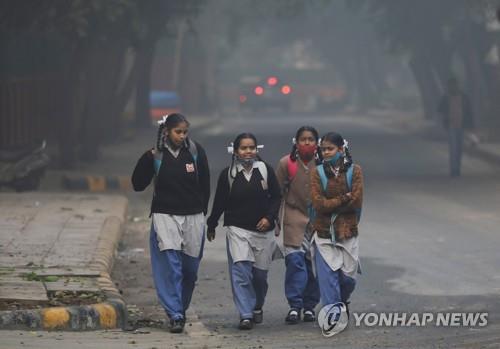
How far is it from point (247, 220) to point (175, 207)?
1.84 feet

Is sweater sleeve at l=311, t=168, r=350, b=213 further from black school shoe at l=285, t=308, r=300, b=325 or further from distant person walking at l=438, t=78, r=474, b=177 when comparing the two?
distant person walking at l=438, t=78, r=474, b=177

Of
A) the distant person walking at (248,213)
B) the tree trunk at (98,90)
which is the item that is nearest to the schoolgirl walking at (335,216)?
the distant person walking at (248,213)

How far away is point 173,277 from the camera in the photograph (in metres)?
10.5

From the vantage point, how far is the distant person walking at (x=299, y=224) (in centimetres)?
1090

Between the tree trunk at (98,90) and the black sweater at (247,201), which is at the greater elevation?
the black sweater at (247,201)

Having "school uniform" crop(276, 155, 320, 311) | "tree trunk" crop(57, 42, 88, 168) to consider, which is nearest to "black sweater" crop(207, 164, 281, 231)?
"school uniform" crop(276, 155, 320, 311)

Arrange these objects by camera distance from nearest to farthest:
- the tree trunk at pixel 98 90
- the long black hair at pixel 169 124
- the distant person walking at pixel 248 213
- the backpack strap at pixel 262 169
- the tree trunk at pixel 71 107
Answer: the long black hair at pixel 169 124 < the distant person walking at pixel 248 213 < the backpack strap at pixel 262 169 < the tree trunk at pixel 71 107 < the tree trunk at pixel 98 90

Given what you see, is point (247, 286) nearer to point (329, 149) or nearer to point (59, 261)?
point (329, 149)

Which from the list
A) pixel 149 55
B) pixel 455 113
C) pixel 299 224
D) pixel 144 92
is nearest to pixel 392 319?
pixel 299 224

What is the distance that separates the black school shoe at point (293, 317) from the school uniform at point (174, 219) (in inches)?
30.7

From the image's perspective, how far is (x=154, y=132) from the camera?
43375 millimetres

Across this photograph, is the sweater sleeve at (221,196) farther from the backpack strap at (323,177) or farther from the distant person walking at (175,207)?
the backpack strap at (323,177)

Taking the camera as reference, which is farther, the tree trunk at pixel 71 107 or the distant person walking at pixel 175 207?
the tree trunk at pixel 71 107

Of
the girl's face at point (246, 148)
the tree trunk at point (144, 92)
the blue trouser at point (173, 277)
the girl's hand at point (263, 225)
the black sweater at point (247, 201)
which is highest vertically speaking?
the girl's face at point (246, 148)
